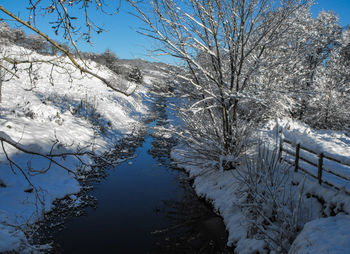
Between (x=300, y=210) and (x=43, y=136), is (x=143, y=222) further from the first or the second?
(x=43, y=136)

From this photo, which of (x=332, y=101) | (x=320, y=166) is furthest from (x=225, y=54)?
(x=332, y=101)

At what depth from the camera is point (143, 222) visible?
6.12m

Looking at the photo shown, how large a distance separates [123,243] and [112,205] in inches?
65.6

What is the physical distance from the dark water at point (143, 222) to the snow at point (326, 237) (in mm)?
2047

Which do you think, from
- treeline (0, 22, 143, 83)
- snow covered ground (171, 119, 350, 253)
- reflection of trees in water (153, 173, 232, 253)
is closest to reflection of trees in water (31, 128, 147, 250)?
treeline (0, 22, 143, 83)

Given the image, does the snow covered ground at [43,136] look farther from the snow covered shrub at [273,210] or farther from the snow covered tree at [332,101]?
the snow covered tree at [332,101]

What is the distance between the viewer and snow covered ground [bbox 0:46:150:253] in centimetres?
394

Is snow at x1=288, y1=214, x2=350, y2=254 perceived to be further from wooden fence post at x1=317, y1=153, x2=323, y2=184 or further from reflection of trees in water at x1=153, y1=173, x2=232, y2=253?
reflection of trees in water at x1=153, y1=173, x2=232, y2=253

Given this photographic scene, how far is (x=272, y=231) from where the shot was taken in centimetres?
425

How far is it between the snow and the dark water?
205 centimetres

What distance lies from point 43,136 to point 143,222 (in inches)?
218

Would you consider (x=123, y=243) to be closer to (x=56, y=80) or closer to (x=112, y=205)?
(x=112, y=205)

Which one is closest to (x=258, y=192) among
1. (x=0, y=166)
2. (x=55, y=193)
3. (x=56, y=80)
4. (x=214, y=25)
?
(x=214, y=25)

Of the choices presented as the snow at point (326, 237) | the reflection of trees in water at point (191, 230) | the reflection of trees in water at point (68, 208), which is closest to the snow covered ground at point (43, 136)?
the reflection of trees in water at point (68, 208)
